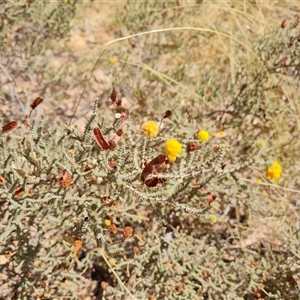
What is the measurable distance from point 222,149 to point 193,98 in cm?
138

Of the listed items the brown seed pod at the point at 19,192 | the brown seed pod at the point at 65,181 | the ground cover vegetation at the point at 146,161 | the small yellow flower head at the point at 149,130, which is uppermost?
the small yellow flower head at the point at 149,130

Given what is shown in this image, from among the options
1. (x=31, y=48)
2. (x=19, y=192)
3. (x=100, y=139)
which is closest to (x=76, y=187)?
(x=19, y=192)

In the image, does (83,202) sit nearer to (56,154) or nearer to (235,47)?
(56,154)

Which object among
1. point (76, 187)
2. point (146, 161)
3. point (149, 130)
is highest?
point (149, 130)

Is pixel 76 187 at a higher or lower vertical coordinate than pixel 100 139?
lower

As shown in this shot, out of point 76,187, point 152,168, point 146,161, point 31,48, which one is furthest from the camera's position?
point 31,48

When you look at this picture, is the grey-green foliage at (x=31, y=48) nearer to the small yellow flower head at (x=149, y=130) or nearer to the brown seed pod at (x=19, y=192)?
the brown seed pod at (x=19, y=192)

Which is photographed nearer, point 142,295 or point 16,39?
point 142,295

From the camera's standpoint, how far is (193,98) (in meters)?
2.66

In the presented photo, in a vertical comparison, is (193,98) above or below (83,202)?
below

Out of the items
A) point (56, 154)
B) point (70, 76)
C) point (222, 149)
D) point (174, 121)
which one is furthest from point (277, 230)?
point (70, 76)

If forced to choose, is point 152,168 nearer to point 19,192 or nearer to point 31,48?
point 19,192

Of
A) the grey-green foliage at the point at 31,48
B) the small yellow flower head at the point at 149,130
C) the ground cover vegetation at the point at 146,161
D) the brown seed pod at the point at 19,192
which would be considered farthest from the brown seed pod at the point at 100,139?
the grey-green foliage at the point at 31,48

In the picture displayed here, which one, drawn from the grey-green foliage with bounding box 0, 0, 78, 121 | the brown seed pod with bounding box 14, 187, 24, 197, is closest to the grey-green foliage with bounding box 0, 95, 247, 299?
the brown seed pod with bounding box 14, 187, 24, 197
